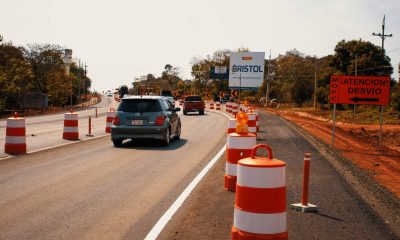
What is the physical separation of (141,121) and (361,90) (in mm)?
7962

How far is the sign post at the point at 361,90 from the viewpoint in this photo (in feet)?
56.9

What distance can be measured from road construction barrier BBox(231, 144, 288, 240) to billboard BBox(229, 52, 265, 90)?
220ft

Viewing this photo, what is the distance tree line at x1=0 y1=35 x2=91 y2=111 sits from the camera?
5872 centimetres

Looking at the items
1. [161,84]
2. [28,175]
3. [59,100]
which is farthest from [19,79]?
[161,84]

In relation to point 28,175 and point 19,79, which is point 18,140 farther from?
Result: point 19,79

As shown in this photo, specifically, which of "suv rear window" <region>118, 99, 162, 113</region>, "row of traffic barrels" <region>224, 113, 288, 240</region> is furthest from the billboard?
"row of traffic barrels" <region>224, 113, 288, 240</region>

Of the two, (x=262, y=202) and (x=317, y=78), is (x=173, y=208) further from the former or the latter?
(x=317, y=78)

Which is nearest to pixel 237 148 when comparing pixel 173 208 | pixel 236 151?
pixel 236 151

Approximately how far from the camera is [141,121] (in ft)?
51.3

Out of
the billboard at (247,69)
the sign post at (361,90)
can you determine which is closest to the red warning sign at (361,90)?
the sign post at (361,90)

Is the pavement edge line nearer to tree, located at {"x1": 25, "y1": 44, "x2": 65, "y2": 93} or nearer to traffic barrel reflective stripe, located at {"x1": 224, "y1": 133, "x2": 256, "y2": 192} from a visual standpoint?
traffic barrel reflective stripe, located at {"x1": 224, "y1": 133, "x2": 256, "y2": 192}

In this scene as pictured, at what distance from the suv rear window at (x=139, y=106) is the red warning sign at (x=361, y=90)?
6350 millimetres

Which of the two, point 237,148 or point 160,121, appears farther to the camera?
point 160,121

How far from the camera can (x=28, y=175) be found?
9664 millimetres
